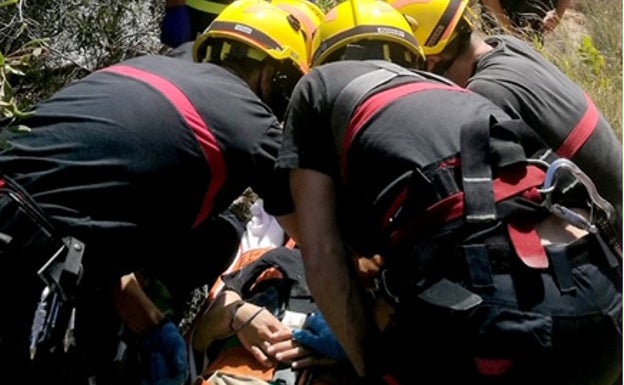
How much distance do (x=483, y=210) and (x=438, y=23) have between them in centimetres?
179

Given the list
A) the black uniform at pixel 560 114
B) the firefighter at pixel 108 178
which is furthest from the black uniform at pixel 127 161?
the black uniform at pixel 560 114

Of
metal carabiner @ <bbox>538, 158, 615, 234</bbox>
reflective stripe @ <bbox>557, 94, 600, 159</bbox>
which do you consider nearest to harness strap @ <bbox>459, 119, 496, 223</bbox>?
metal carabiner @ <bbox>538, 158, 615, 234</bbox>

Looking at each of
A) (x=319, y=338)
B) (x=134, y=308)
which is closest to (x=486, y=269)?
(x=319, y=338)

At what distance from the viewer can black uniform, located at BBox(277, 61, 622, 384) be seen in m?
2.48

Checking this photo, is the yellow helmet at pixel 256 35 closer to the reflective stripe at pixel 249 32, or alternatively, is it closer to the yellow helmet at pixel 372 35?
the reflective stripe at pixel 249 32

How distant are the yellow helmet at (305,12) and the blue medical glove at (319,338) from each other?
4.19ft

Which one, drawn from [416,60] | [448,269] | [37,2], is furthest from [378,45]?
[37,2]

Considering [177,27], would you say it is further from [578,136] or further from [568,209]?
[568,209]

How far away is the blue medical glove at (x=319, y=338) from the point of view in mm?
3158

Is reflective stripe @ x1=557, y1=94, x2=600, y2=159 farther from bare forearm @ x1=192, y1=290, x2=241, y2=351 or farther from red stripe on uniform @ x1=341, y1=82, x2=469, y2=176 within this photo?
bare forearm @ x1=192, y1=290, x2=241, y2=351

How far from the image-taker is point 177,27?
194 inches

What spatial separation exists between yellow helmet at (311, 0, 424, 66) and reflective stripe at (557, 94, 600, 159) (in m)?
0.56

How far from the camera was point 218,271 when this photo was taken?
154 inches

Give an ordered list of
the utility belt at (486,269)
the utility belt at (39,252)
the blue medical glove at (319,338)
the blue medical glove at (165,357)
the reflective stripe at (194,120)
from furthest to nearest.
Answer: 1. the blue medical glove at (165,357)
2. the blue medical glove at (319,338)
3. the reflective stripe at (194,120)
4. the utility belt at (39,252)
5. the utility belt at (486,269)
